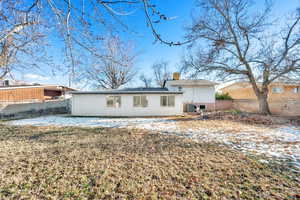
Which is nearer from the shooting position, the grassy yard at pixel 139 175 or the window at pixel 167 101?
the grassy yard at pixel 139 175

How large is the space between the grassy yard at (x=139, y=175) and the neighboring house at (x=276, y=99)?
11.2 meters

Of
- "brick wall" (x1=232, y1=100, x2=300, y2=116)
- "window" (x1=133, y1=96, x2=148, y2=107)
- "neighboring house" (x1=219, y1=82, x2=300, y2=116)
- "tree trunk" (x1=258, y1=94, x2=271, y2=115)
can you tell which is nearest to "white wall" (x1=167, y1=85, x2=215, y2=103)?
"neighboring house" (x1=219, y1=82, x2=300, y2=116)

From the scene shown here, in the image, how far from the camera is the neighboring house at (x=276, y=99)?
9.81 m

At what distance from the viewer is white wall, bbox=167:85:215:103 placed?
546 inches

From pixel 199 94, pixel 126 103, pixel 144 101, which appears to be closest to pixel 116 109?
pixel 126 103

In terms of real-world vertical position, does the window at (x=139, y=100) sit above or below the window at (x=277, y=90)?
below

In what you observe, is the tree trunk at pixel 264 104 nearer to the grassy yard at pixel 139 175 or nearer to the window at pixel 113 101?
the grassy yard at pixel 139 175

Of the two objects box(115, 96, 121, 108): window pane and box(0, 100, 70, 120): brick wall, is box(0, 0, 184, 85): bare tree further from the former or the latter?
box(0, 100, 70, 120): brick wall

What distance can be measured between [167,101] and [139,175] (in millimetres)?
8311

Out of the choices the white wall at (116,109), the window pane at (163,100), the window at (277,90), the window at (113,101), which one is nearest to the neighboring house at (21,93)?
the white wall at (116,109)

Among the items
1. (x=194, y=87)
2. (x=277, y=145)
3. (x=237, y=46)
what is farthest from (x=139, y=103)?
(x=237, y=46)

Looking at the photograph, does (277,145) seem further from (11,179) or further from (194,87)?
(194,87)

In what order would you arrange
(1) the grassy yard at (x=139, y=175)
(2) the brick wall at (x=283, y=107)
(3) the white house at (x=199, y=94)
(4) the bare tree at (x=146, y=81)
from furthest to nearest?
(4) the bare tree at (x=146, y=81) → (3) the white house at (x=199, y=94) → (2) the brick wall at (x=283, y=107) → (1) the grassy yard at (x=139, y=175)

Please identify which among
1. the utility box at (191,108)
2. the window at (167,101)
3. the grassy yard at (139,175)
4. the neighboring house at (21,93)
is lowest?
the grassy yard at (139,175)
